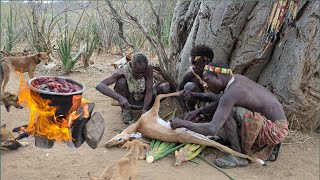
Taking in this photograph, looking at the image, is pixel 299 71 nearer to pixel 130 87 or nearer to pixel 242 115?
pixel 242 115

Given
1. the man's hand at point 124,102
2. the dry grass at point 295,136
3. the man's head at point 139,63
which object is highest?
the man's head at point 139,63

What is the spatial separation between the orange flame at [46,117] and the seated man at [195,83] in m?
1.82

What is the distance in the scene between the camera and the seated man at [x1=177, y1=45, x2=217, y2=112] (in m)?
4.37

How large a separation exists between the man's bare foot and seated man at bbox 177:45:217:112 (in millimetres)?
892

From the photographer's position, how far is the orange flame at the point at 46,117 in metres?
2.61

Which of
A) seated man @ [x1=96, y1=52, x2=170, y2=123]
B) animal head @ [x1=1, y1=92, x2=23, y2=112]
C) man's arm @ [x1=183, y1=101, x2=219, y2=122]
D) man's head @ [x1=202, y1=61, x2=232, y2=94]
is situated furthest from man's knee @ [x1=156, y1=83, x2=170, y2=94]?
animal head @ [x1=1, y1=92, x2=23, y2=112]

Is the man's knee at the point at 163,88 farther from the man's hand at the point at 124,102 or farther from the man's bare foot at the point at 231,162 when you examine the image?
the man's bare foot at the point at 231,162

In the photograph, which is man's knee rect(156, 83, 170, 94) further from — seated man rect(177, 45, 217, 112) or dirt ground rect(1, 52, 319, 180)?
dirt ground rect(1, 52, 319, 180)

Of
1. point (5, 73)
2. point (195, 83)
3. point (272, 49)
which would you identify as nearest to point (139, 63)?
point (195, 83)

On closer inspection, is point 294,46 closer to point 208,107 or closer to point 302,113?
point 302,113

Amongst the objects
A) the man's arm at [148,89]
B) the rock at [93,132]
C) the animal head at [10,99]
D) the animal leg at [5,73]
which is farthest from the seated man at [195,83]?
the animal leg at [5,73]

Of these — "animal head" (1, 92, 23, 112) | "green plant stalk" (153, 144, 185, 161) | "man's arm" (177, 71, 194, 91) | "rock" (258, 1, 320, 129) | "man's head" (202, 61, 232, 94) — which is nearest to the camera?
"animal head" (1, 92, 23, 112)

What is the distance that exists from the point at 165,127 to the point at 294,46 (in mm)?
1751

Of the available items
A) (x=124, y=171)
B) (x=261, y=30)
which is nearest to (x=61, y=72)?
(x=261, y=30)
